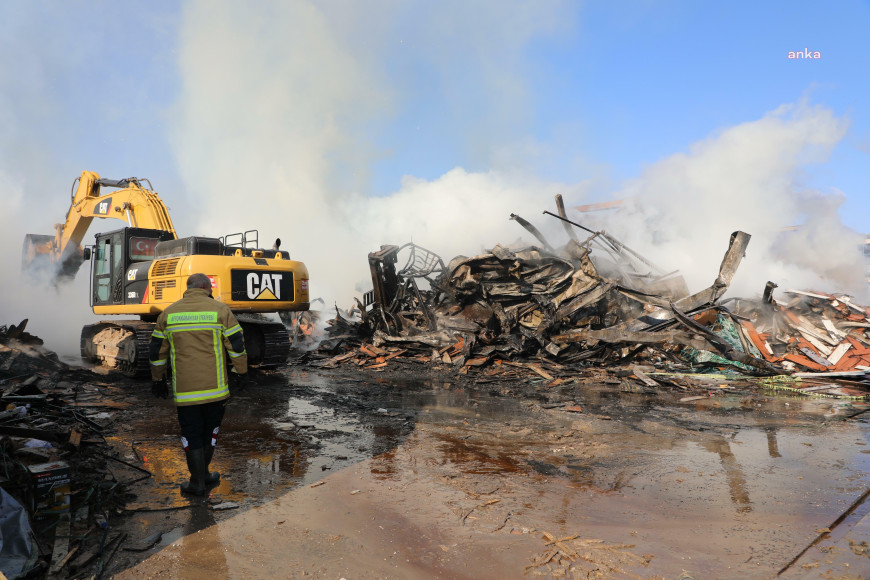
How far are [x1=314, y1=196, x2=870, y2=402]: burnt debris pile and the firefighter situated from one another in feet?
23.6

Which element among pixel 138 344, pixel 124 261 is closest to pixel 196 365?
pixel 138 344

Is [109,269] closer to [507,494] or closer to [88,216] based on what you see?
[88,216]

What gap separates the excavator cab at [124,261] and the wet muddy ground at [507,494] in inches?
136

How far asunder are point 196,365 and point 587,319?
31.0 ft

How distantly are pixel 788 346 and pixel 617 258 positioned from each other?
4063 millimetres

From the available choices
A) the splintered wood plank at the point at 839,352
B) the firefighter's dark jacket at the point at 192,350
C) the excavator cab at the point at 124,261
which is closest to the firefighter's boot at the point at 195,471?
the firefighter's dark jacket at the point at 192,350

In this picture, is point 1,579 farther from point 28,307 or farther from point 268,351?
point 28,307

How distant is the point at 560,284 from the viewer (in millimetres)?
12344

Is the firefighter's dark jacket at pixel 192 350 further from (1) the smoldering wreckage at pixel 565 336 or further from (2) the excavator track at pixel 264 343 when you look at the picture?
(2) the excavator track at pixel 264 343

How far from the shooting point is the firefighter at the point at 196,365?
4.41m

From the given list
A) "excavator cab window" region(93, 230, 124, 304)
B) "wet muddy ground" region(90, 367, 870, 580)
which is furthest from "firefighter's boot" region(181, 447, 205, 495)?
"excavator cab window" region(93, 230, 124, 304)

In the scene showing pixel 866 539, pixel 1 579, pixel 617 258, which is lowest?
pixel 866 539

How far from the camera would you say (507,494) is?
4340 millimetres

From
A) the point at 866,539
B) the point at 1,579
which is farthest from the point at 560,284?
the point at 1,579
